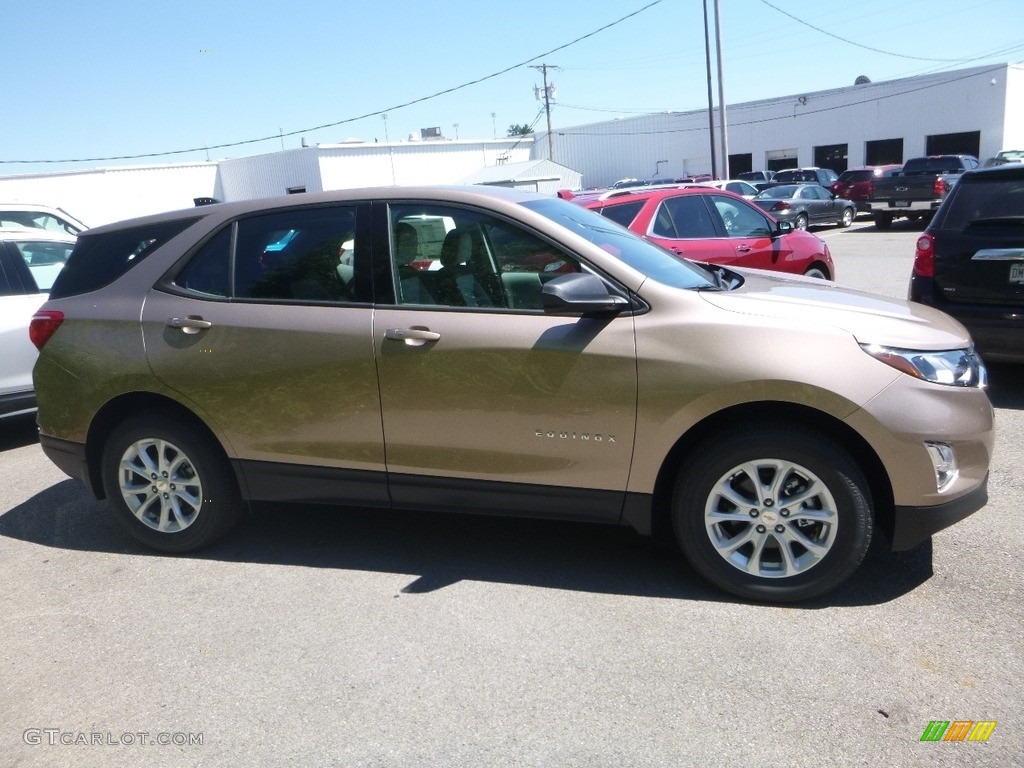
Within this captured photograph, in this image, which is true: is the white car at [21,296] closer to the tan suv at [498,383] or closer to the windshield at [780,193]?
the tan suv at [498,383]

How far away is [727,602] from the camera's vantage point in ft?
12.1

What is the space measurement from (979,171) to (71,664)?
6.61 m

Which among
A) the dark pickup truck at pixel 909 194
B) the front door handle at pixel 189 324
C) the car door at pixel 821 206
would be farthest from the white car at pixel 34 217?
the car door at pixel 821 206

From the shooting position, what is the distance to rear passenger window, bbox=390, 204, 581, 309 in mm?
3850

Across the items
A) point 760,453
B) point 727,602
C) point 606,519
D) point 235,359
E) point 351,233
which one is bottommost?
point 727,602

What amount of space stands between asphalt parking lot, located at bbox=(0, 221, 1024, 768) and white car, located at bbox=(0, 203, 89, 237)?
18.4 feet

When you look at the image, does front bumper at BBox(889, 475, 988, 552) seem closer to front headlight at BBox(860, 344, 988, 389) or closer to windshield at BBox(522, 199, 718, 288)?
front headlight at BBox(860, 344, 988, 389)

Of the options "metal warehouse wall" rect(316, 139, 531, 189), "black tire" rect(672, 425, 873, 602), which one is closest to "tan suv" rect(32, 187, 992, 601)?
"black tire" rect(672, 425, 873, 602)

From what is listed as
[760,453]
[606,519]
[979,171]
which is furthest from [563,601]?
[979,171]

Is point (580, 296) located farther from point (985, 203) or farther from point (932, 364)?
point (985, 203)

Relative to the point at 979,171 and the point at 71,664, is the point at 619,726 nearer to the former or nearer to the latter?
the point at 71,664

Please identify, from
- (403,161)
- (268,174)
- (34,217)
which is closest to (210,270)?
(34,217)

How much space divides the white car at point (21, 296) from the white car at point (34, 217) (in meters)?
1.66

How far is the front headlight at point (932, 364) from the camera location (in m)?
3.41
